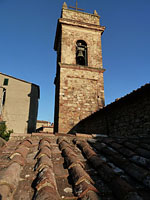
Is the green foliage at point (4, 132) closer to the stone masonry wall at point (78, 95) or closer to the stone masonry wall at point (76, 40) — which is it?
the stone masonry wall at point (78, 95)

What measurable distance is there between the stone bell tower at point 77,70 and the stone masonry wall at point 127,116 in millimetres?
1904

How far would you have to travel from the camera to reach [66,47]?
11008 millimetres

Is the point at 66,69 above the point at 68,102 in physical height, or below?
above

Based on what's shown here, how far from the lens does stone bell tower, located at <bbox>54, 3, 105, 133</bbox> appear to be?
9.52 metres

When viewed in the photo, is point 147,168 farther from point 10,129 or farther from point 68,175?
point 10,129

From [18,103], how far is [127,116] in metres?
9.62

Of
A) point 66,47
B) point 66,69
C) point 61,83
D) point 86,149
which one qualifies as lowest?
point 86,149

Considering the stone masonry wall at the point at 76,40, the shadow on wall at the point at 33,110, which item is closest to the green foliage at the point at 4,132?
the shadow on wall at the point at 33,110

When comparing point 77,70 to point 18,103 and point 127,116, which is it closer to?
point 127,116

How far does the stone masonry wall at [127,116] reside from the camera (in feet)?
16.9

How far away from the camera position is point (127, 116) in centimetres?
604

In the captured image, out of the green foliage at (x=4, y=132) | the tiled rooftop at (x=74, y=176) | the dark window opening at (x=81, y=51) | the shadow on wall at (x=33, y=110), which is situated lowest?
the tiled rooftop at (x=74, y=176)

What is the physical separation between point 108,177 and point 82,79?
363 inches

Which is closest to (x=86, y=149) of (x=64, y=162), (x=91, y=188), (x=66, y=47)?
(x=64, y=162)
